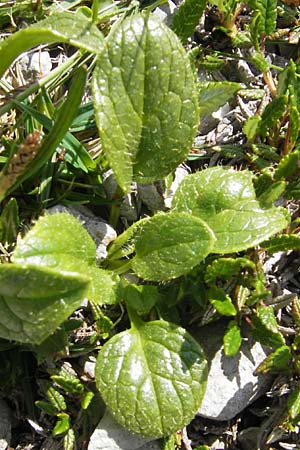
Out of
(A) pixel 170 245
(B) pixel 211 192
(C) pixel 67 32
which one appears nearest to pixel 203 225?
(A) pixel 170 245

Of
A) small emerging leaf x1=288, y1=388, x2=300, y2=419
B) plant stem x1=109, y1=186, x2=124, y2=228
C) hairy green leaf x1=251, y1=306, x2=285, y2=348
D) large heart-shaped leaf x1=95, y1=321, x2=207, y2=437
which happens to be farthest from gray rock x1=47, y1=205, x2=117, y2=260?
small emerging leaf x1=288, y1=388, x2=300, y2=419

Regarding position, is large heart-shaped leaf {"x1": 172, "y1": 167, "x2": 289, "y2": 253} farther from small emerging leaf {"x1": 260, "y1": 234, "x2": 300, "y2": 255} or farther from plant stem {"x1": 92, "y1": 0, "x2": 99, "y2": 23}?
plant stem {"x1": 92, "y1": 0, "x2": 99, "y2": 23}

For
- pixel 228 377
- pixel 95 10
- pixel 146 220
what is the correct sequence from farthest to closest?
1. pixel 95 10
2. pixel 228 377
3. pixel 146 220

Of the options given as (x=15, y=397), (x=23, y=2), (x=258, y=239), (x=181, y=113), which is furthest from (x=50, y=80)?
(x=15, y=397)

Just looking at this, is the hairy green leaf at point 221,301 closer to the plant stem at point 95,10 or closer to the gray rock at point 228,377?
the gray rock at point 228,377

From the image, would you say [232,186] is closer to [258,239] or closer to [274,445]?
[258,239]

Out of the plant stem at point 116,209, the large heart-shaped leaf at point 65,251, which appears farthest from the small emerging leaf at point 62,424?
the plant stem at point 116,209

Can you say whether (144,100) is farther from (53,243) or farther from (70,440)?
(70,440)
